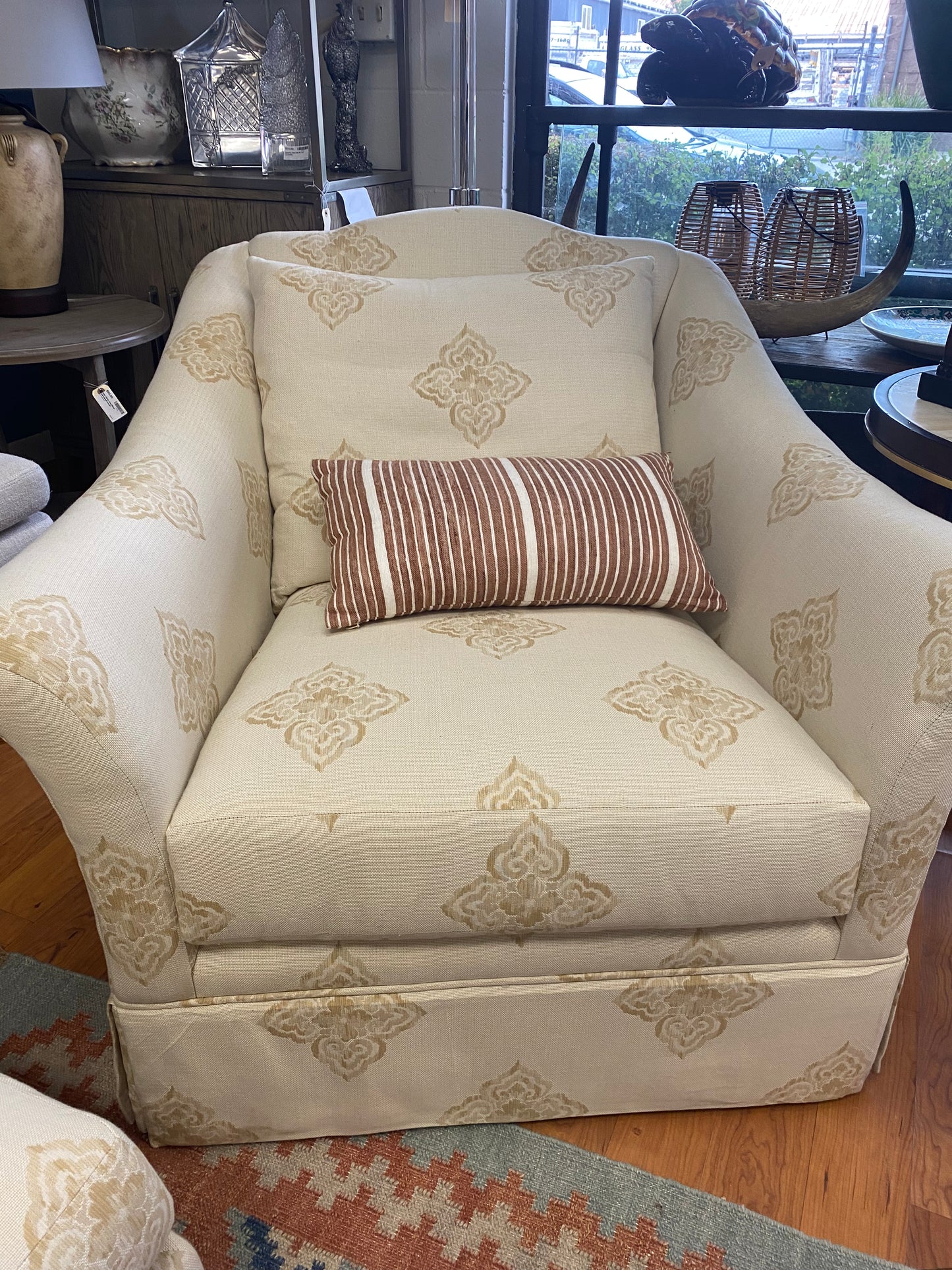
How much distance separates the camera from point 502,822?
0.84 m

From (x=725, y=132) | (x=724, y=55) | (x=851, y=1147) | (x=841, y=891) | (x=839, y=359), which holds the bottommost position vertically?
(x=851, y=1147)

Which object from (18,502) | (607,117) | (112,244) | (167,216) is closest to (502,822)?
(18,502)

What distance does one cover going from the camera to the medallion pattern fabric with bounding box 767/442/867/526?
1.06 m

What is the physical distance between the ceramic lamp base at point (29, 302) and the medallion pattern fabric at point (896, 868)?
1.70m

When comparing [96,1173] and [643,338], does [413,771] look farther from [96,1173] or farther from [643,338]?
[643,338]

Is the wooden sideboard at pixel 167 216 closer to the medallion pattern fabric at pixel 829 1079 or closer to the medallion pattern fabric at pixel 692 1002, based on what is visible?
the medallion pattern fabric at pixel 692 1002

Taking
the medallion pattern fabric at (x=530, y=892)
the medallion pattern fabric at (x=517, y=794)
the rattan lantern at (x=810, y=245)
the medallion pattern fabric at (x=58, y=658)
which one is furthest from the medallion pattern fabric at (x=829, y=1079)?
the rattan lantern at (x=810, y=245)

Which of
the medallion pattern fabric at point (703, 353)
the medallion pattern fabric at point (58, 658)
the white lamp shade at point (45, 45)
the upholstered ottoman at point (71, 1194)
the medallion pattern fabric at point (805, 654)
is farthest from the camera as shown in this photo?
the white lamp shade at point (45, 45)

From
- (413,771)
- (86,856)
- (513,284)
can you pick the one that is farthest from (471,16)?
(86,856)

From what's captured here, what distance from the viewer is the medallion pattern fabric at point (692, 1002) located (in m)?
0.94

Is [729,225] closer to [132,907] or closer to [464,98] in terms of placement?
[464,98]

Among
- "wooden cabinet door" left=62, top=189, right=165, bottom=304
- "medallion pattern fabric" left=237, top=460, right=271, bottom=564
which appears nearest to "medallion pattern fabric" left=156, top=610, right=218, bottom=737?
"medallion pattern fabric" left=237, top=460, right=271, bottom=564

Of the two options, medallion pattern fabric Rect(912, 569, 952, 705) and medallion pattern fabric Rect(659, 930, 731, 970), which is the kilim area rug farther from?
medallion pattern fabric Rect(912, 569, 952, 705)

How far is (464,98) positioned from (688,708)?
113cm
